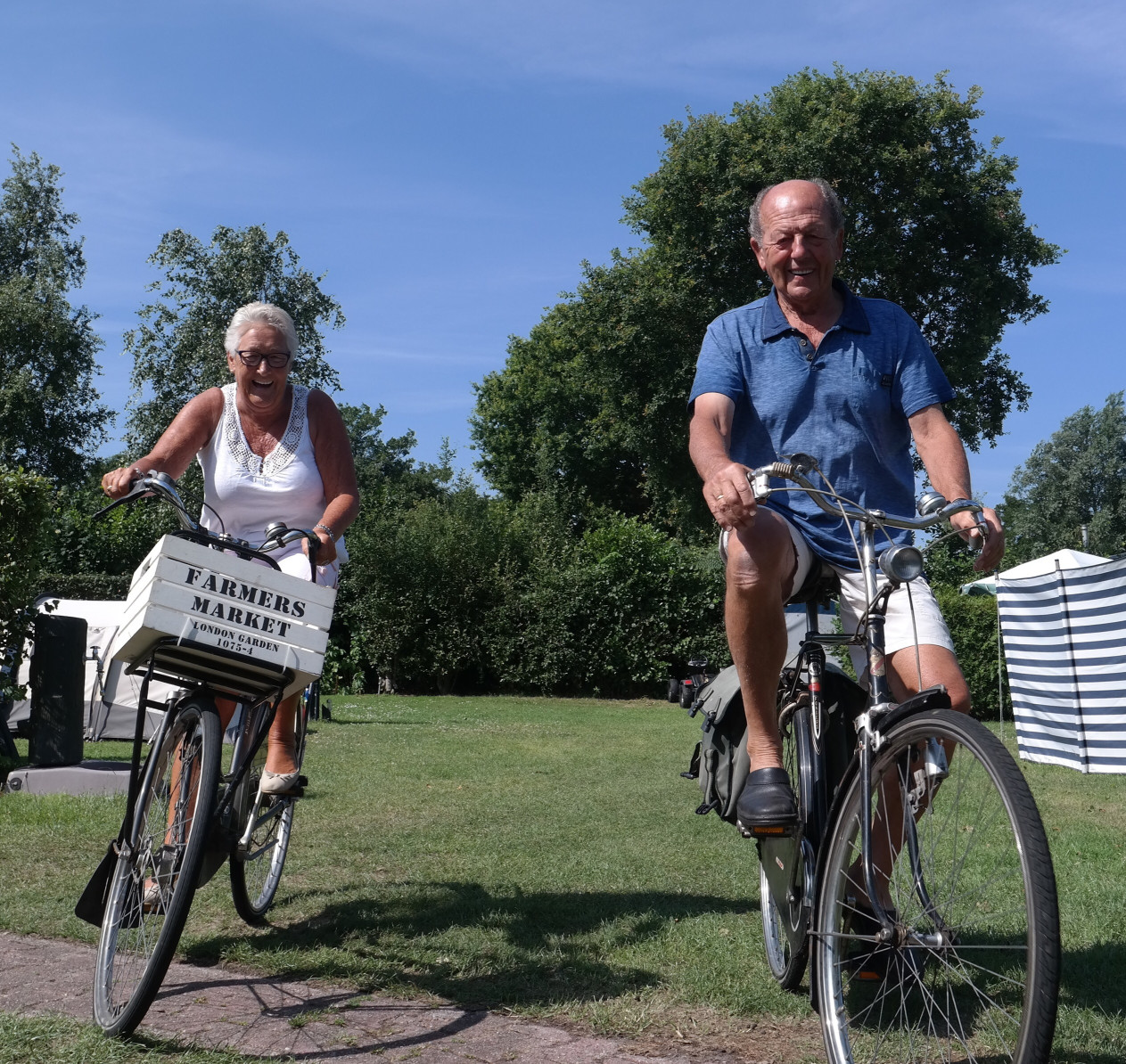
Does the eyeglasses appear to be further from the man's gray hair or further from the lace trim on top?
the man's gray hair

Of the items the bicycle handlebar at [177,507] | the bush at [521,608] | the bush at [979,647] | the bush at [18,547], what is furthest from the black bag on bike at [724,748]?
the bush at [521,608]

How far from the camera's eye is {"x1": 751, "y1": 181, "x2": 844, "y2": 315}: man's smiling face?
135 inches

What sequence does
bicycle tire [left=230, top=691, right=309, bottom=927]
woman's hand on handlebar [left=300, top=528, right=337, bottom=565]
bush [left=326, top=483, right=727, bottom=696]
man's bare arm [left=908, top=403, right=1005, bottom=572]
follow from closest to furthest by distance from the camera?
man's bare arm [left=908, top=403, right=1005, bottom=572] < woman's hand on handlebar [left=300, top=528, right=337, bottom=565] < bicycle tire [left=230, top=691, right=309, bottom=927] < bush [left=326, top=483, right=727, bottom=696]

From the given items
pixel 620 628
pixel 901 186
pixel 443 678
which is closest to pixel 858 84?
pixel 901 186

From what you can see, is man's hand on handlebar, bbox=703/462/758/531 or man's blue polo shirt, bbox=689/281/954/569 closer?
man's hand on handlebar, bbox=703/462/758/531

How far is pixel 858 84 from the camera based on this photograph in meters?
27.6

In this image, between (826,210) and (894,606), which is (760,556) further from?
(826,210)

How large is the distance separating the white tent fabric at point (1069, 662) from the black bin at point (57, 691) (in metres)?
9.52

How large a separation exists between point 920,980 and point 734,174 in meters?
26.6

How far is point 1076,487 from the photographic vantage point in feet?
224

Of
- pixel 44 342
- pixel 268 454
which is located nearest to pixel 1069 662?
pixel 268 454

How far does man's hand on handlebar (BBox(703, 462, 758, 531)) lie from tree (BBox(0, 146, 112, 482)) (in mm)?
38779

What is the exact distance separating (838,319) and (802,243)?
0.79 feet

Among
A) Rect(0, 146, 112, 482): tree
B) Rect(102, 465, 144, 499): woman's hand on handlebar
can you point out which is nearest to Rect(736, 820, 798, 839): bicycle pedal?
Rect(102, 465, 144, 499): woman's hand on handlebar
